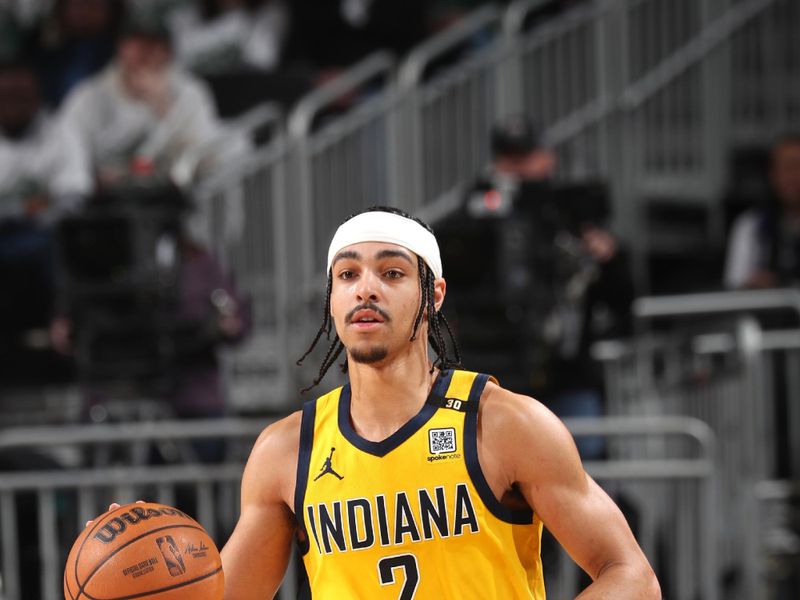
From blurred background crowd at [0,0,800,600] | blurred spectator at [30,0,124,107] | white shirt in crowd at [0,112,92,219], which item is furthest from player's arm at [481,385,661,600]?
blurred spectator at [30,0,124,107]

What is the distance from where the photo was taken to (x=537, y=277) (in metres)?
8.45

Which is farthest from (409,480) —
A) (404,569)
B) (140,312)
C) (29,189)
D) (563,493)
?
(29,189)

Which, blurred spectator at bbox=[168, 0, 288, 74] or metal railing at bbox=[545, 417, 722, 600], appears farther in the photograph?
blurred spectator at bbox=[168, 0, 288, 74]

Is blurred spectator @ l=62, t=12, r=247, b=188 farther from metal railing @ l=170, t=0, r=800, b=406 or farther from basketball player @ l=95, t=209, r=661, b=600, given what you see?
basketball player @ l=95, t=209, r=661, b=600

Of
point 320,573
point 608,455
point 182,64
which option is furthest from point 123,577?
point 182,64

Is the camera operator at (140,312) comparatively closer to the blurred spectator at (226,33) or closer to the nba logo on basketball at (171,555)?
the blurred spectator at (226,33)

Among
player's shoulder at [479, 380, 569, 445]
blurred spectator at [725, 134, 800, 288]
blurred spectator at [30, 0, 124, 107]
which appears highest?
blurred spectator at [30, 0, 124, 107]

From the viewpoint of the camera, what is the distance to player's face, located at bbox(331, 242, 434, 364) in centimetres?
434

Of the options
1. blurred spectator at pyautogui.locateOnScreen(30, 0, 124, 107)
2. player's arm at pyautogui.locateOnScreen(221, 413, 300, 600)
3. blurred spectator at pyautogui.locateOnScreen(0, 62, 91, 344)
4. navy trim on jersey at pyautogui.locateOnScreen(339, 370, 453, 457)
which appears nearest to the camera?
navy trim on jersey at pyautogui.locateOnScreen(339, 370, 453, 457)

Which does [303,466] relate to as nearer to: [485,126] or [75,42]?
[485,126]

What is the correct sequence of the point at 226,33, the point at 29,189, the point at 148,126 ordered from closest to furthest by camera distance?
the point at 29,189, the point at 148,126, the point at 226,33

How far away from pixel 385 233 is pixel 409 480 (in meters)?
0.69

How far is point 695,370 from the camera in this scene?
8.75 m

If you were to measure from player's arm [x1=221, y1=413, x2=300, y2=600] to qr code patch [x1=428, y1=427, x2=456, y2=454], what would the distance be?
0.41m
